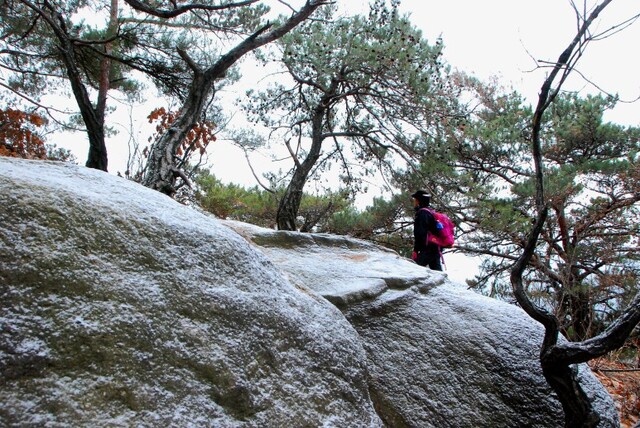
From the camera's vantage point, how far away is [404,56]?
21.1 ft

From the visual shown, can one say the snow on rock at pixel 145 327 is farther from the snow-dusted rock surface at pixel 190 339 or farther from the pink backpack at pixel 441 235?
the pink backpack at pixel 441 235

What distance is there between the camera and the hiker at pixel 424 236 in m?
4.55

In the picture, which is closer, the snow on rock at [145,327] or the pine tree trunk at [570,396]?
the snow on rock at [145,327]

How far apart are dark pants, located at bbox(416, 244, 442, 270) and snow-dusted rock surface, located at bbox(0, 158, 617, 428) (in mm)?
1975

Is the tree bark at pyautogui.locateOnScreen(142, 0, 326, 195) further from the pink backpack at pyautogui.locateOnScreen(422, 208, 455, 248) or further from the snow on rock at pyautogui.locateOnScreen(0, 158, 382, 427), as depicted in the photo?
the snow on rock at pyautogui.locateOnScreen(0, 158, 382, 427)

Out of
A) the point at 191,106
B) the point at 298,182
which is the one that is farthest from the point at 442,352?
the point at 298,182

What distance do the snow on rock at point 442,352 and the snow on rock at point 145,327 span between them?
469mm

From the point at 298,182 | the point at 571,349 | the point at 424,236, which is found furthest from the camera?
the point at 298,182

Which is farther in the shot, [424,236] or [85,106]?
[85,106]

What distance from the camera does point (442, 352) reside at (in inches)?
97.0

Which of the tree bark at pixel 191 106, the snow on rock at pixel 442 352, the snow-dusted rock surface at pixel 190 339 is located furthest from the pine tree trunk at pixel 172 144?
the snow-dusted rock surface at pixel 190 339

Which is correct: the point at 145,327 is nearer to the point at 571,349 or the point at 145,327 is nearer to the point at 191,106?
the point at 571,349

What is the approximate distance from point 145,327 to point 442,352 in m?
1.56

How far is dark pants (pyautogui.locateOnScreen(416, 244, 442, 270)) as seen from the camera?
4598mm
